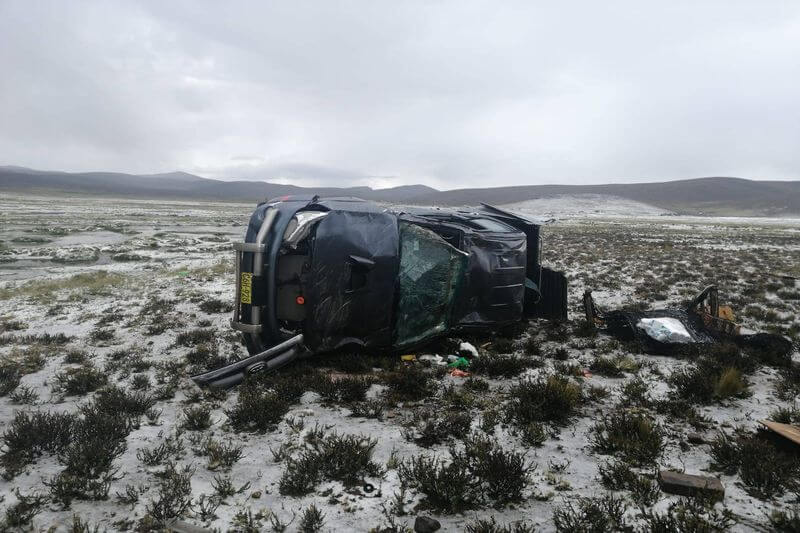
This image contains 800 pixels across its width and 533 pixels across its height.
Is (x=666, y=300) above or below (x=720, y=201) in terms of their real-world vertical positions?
below

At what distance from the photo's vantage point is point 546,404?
470cm

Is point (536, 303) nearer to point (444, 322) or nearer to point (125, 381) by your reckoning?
point (444, 322)

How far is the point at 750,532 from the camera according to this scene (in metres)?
2.85

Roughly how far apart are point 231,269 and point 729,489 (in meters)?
16.1

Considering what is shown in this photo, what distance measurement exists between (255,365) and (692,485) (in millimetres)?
4711

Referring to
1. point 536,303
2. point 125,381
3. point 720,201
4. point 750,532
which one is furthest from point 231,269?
point 720,201

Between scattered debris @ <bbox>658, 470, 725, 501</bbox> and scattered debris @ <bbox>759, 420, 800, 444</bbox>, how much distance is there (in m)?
1.11

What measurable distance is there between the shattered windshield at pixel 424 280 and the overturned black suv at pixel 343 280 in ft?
0.05

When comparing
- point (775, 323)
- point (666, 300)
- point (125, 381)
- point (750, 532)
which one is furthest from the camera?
point (666, 300)

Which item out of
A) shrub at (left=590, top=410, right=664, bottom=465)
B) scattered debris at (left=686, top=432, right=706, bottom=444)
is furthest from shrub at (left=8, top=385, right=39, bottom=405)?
scattered debris at (left=686, top=432, right=706, bottom=444)

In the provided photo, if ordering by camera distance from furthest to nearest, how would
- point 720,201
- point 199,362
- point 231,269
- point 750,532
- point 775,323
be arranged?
point 720,201 → point 231,269 → point 775,323 → point 199,362 → point 750,532

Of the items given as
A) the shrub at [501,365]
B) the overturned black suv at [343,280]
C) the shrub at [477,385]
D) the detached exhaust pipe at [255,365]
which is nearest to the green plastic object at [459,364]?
the shrub at [501,365]

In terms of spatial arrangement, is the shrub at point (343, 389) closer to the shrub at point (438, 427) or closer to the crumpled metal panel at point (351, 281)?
the crumpled metal panel at point (351, 281)

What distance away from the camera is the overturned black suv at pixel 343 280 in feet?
18.0
